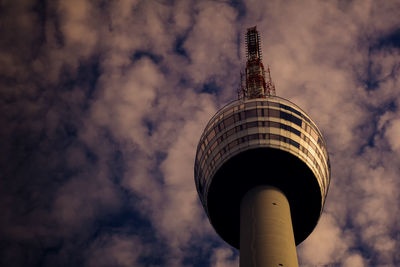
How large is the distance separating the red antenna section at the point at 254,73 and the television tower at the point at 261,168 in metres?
7.95

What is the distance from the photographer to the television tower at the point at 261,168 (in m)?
52.5

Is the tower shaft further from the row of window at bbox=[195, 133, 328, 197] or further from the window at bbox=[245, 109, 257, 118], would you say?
the window at bbox=[245, 109, 257, 118]

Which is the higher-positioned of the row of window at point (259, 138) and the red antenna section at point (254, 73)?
the red antenna section at point (254, 73)

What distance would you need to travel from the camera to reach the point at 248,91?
68250mm

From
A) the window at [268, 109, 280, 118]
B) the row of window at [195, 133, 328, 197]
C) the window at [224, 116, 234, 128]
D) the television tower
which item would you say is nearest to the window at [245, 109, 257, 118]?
the television tower

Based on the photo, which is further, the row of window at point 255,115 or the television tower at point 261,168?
the row of window at point 255,115

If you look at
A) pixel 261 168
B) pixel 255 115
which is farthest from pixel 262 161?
pixel 255 115

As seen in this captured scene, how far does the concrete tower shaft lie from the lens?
53.2 meters

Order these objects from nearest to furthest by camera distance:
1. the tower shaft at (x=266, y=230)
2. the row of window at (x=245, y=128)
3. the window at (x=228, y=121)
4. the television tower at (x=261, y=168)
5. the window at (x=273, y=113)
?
the tower shaft at (x=266, y=230) < the television tower at (x=261, y=168) < the row of window at (x=245, y=128) < the window at (x=273, y=113) < the window at (x=228, y=121)

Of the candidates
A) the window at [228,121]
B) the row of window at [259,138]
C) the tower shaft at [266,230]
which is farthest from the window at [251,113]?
the tower shaft at [266,230]

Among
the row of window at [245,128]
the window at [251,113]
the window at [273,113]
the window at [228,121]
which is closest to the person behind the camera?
the row of window at [245,128]

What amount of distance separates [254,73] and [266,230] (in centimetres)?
3507

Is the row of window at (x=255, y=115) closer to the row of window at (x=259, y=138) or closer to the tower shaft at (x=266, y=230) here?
the row of window at (x=259, y=138)

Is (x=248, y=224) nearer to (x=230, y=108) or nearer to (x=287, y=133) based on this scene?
(x=287, y=133)
